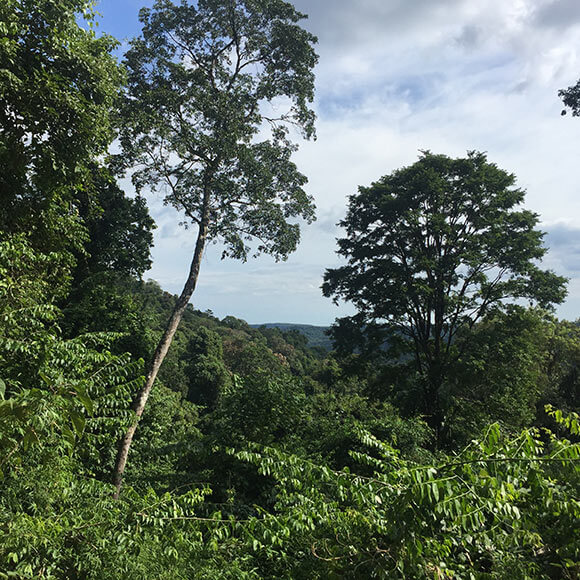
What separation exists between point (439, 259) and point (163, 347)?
1063cm

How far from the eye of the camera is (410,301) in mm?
14180

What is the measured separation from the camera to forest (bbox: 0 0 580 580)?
8.79 feet

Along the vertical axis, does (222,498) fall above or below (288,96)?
below

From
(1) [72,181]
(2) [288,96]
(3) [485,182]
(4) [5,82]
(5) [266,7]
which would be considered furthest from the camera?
(3) [485,182]

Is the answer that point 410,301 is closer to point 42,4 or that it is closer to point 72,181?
point 72,181

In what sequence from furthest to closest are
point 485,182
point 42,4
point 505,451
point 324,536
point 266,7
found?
point 485,182 → point 266,7 → point 42,4 → point 324,536 → point 505,451

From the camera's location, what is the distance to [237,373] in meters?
9.77

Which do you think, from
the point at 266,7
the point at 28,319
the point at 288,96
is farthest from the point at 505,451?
the point at 266,7

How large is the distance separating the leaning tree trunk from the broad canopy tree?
6.66 meters

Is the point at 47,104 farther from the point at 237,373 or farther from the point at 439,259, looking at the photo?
the point at 439,259

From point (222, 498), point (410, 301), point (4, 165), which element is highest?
point (4, 165)

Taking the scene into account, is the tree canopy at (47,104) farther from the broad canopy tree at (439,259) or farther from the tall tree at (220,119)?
the broad canopy tree at (439,259)

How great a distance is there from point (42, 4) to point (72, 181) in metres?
3.43

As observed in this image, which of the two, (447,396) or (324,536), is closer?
(324,536)
